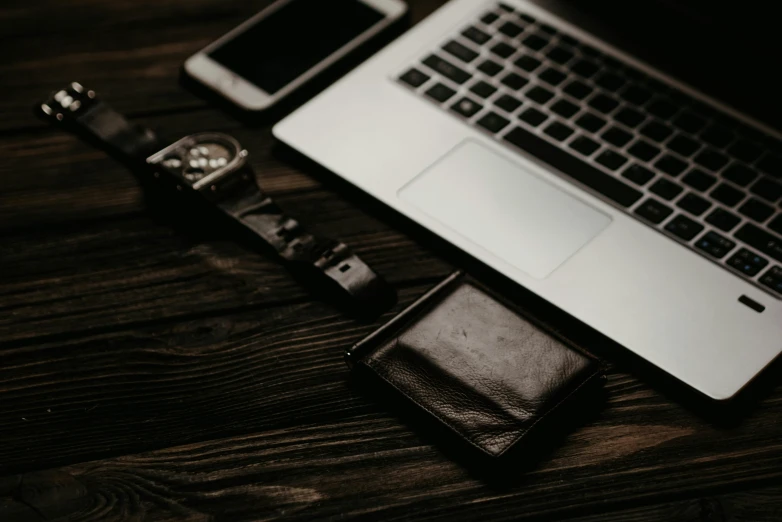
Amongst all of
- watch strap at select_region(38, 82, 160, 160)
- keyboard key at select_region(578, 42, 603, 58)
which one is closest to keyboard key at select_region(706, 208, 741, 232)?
keyboard key at select_region(578, 42, 603, 58)

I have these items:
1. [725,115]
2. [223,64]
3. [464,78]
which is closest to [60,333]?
[223,64]

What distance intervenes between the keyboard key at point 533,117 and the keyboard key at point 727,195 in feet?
0.53

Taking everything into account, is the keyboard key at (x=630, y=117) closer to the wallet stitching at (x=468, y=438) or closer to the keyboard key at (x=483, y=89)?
the keyboard key at (x=483, y=89)

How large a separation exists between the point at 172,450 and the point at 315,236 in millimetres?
204

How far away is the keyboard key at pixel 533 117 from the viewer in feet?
2.51

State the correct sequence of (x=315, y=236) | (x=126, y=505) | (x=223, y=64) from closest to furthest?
(x=126, y=505) → (x=315, y=236) → (x=223, y=64)

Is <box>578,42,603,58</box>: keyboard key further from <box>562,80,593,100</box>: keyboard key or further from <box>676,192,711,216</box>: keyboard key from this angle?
<box>676,192,711,216</box>: keyboard key

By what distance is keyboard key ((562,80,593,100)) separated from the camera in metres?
0.78

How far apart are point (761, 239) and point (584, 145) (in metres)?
0.17

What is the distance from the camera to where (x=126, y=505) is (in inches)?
23.6

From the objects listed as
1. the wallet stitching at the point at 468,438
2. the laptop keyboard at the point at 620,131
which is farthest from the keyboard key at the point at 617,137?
the wallet stitching at the point at 468,438

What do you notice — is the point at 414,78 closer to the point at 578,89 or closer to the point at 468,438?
the point at 578,89

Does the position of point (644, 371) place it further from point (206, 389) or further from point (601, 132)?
point (206, 389)

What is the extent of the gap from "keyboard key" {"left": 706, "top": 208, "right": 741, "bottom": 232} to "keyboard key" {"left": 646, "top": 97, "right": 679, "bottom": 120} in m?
0.12
